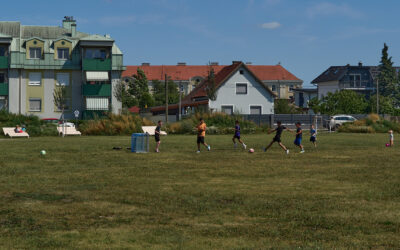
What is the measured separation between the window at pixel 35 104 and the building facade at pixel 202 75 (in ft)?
196

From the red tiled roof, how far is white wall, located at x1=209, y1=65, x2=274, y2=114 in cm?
5437

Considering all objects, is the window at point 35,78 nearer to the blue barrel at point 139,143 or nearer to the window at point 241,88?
the window at point 241,88

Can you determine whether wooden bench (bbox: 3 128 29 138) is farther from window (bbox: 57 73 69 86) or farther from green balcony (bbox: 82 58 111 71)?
window (bbox: 57 73 69 86)

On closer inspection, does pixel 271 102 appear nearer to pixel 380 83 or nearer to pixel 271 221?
pixel 380 83

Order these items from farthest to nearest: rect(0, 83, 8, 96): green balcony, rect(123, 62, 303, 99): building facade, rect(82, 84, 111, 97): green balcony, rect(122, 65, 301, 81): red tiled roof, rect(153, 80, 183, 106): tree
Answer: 1. rect(122, 65, 301, 81): red tiled roof
2. rect(123, 62, 303, 99): building facade
3. rect(153, 80, 183, 106): tree
4. rect(82, 84, 111, 97): green balcony
5. rect(0, 83, 8, 96): green balcony

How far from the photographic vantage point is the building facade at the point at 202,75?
120 metres

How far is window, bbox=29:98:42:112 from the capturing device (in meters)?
60.1

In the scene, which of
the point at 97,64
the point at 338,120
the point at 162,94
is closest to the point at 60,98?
the point at 97,64

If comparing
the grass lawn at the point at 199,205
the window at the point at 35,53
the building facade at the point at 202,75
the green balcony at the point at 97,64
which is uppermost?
the building facade at the point at 202,75

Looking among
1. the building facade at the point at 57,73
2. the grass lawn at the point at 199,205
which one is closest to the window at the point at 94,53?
the building facade at the point at 57,73

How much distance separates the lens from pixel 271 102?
67188 mm

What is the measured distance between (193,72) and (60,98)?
66.3 m

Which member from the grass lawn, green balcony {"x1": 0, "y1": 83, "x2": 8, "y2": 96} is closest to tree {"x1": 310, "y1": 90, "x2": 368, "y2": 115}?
green balcony {"x1": 0, "y1": 83, "x2": 8, "y2": 96}

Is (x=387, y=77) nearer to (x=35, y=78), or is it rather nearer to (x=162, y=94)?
(x=162, y=94)
